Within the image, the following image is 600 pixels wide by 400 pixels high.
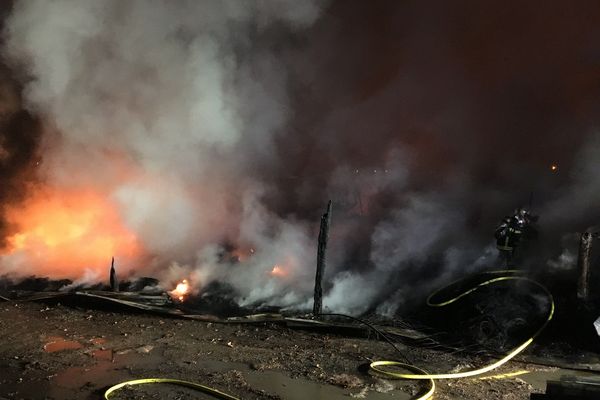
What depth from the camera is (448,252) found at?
13.3 metres

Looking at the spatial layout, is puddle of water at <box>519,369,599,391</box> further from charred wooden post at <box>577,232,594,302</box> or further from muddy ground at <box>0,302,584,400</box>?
charred wooden post at <box>577,232,594,302</box>

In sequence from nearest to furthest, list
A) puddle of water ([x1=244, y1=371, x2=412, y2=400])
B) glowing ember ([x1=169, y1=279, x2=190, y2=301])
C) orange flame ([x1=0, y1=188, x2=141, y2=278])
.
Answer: puddle of water ([x1=244, y1=371, x2=412, y2=400]), glowing ember ([x1=169, y1=279, x2=190, y2=301]), orange flame ([x1=0, y1=188, x2=141, y2=278])

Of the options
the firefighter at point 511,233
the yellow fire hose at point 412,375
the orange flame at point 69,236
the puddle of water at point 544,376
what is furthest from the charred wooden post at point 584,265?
the orange flame at point 69,236

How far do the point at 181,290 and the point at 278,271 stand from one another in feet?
9.86

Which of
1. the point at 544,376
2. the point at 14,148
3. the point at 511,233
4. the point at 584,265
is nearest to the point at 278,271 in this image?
the point at 511,233

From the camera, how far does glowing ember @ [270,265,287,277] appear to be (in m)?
12.9

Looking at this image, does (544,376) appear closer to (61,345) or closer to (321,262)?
(321,262)

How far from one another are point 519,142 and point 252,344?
52.3 ft

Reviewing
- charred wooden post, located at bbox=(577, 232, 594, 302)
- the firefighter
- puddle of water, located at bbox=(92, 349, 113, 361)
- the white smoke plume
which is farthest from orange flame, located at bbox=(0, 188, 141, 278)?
charred wooden post, located at bbox=(577, 232, 594, 302)

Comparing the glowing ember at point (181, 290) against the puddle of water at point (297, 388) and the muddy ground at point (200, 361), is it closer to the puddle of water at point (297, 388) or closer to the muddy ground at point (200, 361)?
the muddy ground at point (200, 361)

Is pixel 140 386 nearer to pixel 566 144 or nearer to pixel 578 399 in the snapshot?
pixel 578 399

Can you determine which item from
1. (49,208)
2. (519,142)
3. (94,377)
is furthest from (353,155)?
(94,377)

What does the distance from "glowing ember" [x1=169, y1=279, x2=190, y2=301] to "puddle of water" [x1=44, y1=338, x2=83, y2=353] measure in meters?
3.60

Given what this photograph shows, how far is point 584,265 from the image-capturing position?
8.55m
